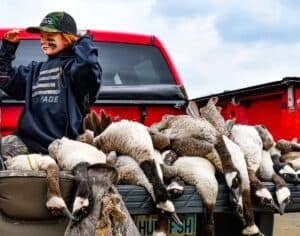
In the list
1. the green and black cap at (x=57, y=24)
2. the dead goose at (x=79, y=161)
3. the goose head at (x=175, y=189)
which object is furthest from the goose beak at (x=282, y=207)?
the green and black cap at (x=57, y=24)

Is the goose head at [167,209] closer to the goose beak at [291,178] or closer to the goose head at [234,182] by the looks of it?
the goose head at [234,182]

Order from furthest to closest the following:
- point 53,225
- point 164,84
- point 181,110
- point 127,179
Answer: point 164,84
point 181,110
point 127,179
point 53,225

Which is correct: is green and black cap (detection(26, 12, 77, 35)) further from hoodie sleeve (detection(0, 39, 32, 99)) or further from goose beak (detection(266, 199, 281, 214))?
goose beak (detection(266, 199, 281, 214))

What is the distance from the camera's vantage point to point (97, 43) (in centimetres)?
546

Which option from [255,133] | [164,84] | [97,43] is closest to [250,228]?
[255,133]

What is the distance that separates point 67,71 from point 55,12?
34 centimetres

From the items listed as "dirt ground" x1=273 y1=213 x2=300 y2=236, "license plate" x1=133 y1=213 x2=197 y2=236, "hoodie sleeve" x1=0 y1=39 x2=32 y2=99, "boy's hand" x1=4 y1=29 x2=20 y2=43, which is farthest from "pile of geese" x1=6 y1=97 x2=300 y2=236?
"dirt ground" x1=273 y1=213 x2=300 y2=236

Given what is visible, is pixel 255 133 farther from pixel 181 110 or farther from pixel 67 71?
pixel 181 110

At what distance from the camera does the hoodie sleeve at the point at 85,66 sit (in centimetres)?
347

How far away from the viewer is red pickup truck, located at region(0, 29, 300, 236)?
9.76 feet

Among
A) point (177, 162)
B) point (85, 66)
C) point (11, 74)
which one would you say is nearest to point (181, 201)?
point (177, 162)

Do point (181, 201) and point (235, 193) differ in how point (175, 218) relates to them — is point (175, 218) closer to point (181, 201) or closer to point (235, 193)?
point (181, 201)

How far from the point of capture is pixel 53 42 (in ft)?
12.2

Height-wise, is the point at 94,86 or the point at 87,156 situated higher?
the point at 94,86
